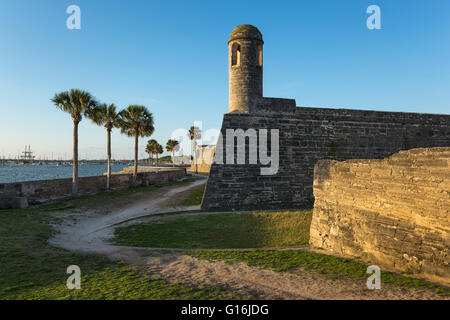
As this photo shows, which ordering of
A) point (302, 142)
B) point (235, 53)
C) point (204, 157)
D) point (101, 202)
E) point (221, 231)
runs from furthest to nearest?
point (204, 157) → point (235, 53) → point (101, 202) → point (302, 142) → point (221, 231)

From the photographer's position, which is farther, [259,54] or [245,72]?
[259,54]

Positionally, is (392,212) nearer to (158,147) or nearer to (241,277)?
(241,277)

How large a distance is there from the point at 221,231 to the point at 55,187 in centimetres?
1223

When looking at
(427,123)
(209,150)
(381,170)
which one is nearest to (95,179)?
(381,170)

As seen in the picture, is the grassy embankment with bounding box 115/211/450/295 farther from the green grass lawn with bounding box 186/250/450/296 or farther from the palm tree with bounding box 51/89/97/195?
the palm tree with bounding box 51/89/97/195

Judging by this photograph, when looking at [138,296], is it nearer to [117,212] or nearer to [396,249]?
[396,249]

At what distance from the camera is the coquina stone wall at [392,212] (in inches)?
213

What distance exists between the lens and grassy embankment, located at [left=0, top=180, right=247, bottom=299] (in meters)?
4.64

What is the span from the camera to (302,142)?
16.2 meters

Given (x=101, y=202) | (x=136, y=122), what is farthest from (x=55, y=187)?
(x=136, y=122)

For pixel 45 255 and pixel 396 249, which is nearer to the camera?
pixel 396 249

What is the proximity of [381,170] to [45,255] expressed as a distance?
29.0 feet

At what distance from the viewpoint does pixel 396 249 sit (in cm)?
615
